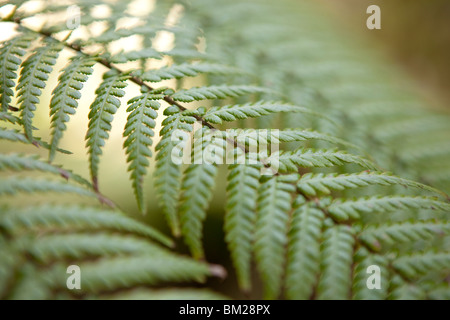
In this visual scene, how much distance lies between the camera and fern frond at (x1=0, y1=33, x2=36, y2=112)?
889 mm

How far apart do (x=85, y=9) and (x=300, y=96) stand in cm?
99

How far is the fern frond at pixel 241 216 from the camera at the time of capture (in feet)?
2.29

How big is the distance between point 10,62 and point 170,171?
623 mm

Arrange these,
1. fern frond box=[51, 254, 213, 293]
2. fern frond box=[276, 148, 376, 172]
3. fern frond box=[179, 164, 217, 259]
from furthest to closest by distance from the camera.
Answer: fern frond box=[276, 148, 376, 172]
fern frond box=[179, 164, 217, 259]
fern frond box=[51, 254, 213, 293]

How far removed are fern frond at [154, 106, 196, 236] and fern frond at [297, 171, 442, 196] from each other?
1.10 ft

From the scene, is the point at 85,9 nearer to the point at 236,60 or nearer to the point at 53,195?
the point at 236,60

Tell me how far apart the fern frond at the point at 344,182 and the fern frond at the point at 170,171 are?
1.10 ft

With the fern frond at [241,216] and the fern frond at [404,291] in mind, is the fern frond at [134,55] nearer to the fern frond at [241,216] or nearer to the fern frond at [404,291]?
the fern frond at [241,216]

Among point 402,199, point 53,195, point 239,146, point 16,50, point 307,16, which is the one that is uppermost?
point 307,16

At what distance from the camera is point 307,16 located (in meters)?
2.10

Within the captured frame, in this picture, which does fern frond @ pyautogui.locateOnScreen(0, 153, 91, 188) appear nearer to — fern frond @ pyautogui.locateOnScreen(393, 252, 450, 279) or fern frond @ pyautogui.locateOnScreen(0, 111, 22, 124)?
fern frond @ pyautogui.locateOnScreen(0, 111, 22, 124)

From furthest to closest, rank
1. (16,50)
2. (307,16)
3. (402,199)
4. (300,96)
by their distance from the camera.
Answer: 1. (307,16)
2. (300,96)
3. (16,50)
4. (402,199)

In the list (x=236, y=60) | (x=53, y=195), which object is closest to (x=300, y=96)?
(x=236, y=60)

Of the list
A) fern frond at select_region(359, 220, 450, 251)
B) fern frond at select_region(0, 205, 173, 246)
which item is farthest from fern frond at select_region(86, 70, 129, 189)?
fern frond at select_region(359, 220, 450, 251)
